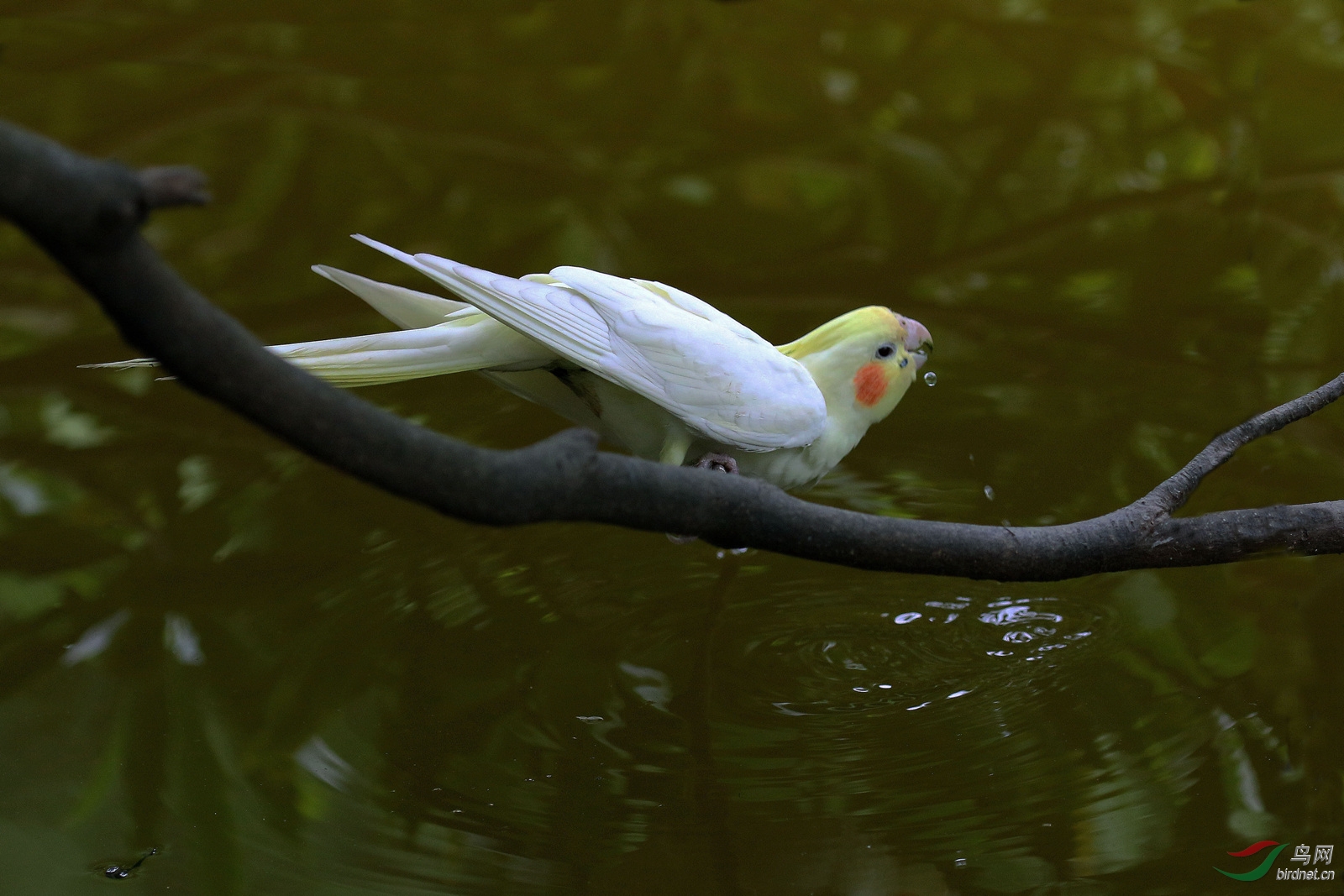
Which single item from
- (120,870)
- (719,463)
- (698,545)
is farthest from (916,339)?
(120,870)

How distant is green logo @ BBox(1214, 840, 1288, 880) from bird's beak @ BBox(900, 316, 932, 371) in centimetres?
71

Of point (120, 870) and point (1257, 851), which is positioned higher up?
point (1257, 851)

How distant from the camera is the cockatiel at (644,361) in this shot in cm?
123

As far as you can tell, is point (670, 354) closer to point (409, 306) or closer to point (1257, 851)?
point (409, 306)

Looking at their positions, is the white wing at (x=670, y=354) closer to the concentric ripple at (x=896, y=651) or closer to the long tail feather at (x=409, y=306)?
the long tail feather at (x=409, y=306)

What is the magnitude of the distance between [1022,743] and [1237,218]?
2.21 meters

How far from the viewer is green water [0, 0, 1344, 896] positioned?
137cm

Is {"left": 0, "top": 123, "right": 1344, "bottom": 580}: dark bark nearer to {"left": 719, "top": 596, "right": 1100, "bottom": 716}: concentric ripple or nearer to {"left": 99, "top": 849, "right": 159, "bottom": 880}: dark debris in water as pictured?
{"left": 719, "top": 596, "right": 1100, "bottom": 716}: concentric ripple

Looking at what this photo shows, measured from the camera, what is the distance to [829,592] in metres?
1.78

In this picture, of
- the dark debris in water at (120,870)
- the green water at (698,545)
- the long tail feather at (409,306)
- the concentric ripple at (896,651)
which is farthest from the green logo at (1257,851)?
the dark debris in water at (120,870)

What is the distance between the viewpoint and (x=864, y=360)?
4.89 feet

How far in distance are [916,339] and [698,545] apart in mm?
597

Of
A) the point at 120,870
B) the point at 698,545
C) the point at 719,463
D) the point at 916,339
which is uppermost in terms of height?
the point at 916,339

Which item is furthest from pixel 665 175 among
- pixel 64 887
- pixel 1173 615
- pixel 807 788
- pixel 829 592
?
pixel 64 887
